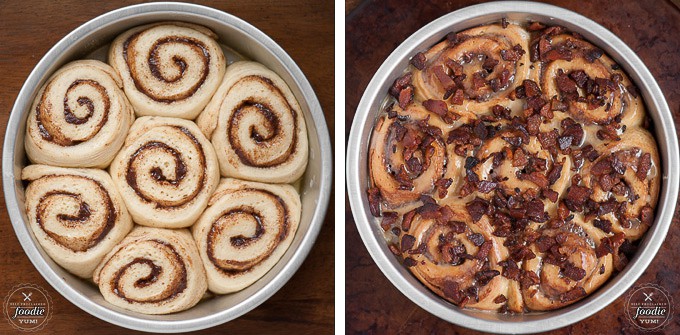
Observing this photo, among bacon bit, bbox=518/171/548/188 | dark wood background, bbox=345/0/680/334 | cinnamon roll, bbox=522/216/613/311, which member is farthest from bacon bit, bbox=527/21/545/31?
cinnamon roll, bbox=522/216/613/311

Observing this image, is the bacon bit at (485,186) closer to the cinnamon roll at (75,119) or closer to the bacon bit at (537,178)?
the bacon bit at (537,178)

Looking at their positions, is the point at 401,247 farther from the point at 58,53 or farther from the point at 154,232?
the point at 58,53

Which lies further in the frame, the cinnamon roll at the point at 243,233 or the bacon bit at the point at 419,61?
the cinnamon roll at the point at 243,233

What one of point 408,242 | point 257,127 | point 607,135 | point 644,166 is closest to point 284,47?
point 257,127

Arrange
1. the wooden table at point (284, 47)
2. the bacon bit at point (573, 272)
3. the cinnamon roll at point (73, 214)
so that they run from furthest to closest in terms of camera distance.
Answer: the wooden table at point (284, 47), the cinnamon roll at point (73, 214), the bacon bit at point (573, 272)

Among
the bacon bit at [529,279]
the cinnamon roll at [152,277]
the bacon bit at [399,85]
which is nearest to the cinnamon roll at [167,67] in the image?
the cinnamon roll at [152,277]

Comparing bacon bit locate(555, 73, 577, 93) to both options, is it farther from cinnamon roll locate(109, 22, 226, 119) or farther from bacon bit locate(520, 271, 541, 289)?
cinnamon roll locate(109, 22, 226, 119)

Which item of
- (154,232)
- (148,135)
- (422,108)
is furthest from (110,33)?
(422,108)
